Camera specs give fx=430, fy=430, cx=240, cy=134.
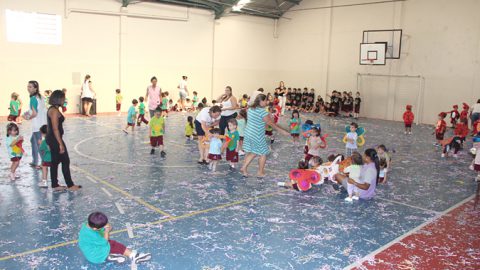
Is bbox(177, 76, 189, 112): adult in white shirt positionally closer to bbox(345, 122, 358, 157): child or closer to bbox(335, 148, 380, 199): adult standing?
bbox(345, 122, 358, 157): child

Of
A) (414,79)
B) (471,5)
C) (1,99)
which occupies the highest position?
(471,5)

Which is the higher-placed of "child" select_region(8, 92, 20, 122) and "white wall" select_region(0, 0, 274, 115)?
"white wall" select_region(0, 0, 274, 115)

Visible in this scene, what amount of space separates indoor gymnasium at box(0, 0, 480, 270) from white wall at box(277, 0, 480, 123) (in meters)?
0.08

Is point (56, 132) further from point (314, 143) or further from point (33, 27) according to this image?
point (33, 27)

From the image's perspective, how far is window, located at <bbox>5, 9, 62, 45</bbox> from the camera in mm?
18219

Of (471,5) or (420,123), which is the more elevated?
(471,5)

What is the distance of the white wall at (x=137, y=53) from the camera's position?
62.3 ft

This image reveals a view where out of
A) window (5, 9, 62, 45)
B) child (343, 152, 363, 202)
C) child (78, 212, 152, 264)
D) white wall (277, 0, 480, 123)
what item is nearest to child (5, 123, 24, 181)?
child (78, 212, 152, 264)

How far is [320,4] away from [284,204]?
21.5m

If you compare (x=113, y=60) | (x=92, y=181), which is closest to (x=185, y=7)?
(x=113, y=60)

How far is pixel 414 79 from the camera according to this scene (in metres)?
22.7

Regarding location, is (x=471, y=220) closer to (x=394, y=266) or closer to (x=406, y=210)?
(x=406, y=210)

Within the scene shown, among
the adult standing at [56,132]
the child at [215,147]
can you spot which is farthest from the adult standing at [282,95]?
the adult standing at [56,132]

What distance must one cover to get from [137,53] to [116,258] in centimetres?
1855
